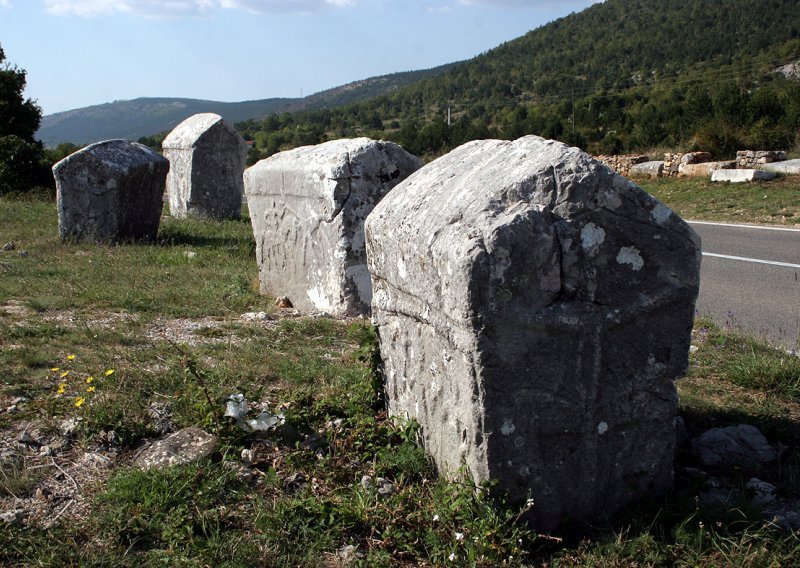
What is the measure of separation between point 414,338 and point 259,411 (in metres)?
A: 0.97

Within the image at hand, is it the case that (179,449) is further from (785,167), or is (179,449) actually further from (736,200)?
(785,167)

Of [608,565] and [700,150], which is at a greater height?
[700,150]

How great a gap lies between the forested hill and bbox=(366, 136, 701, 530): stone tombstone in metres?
17.5

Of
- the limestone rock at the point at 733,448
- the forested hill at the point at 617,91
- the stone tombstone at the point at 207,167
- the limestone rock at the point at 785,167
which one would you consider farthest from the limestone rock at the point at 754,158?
the limestone rock at the point at 733,448

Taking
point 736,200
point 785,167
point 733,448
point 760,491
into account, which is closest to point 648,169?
point 785,167

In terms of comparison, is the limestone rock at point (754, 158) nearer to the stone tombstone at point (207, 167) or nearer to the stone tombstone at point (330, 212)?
the stone tombstone at point (207, 167)

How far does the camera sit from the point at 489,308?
2.88m

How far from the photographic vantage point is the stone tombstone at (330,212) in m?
6.25

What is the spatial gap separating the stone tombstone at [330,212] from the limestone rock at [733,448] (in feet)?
10.5

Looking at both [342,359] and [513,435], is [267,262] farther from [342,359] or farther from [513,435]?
[513,435]

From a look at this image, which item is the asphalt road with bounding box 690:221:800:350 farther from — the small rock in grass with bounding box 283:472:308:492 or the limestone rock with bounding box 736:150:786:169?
the limestone rock with bounding box 736:150:786:169

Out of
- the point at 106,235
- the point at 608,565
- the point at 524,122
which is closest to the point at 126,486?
the point at 608,565

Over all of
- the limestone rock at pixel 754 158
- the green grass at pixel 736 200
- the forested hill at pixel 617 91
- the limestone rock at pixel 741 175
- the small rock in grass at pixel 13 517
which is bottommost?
the small rock in grass at pixel 13 517

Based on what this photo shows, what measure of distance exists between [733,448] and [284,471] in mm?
2041
